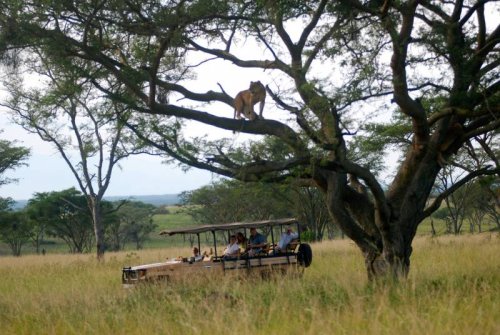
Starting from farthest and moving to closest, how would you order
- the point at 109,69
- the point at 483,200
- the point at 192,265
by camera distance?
the point at 483,200 < the point at 192,265 < the point at 109,69

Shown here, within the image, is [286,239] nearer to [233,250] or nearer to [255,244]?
[255,244]

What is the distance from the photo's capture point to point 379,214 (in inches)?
470

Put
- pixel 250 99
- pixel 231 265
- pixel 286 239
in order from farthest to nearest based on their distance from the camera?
pixel 286 239, pixel 231 265, pixel 250 99

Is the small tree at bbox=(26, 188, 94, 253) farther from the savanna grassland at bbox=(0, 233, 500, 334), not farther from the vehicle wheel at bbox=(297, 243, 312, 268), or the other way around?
the savanna grassland at bbox=(0, 233, 500, 334)

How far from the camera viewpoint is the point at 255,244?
14773 millimetres

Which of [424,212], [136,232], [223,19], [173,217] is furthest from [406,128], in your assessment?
[173,217]

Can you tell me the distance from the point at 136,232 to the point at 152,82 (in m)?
55.4

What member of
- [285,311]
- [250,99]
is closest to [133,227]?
[250,99]

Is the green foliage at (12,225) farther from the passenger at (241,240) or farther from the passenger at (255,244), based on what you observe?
the passenger at (255,244)

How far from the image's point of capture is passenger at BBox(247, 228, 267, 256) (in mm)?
14525

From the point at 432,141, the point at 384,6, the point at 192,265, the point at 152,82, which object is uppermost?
the point at 384,6

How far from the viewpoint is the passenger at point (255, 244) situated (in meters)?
14.5

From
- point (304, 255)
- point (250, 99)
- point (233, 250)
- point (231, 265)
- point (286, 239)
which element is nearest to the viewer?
point (250, 99)

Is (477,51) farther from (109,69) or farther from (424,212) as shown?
(109,69)
